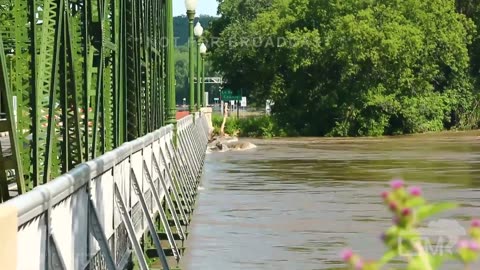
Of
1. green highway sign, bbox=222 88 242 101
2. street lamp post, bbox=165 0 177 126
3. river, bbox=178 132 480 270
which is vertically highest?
street lamp post, bbox=165 0 177 126

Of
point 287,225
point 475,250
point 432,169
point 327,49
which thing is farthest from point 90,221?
point 327,49

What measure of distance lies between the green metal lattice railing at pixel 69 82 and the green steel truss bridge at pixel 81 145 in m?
0.02

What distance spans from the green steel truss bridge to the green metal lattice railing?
2cm

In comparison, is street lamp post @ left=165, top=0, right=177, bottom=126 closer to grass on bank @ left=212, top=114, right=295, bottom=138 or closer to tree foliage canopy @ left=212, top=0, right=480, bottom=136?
Result: tree foliage canopy @ left=212, top=0, right=480, bottom=136

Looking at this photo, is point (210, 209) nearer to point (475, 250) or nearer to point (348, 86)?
point (475, 250)

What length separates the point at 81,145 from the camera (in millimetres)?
10164

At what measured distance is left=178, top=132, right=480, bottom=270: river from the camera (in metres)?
15.5

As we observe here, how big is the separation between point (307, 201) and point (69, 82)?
46.9 feet

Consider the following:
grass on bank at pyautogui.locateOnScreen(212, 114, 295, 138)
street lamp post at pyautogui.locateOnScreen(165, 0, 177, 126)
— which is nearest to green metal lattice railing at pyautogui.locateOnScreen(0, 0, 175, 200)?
street lamp post at pyautogui.locateOnScreen(165, 0, 177, 126)

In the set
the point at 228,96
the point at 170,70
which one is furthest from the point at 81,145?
the point at 228,96

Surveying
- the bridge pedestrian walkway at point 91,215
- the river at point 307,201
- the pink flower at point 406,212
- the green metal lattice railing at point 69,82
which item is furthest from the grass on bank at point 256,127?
the pink flower at point 406,212

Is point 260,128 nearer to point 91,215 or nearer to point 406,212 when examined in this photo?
point 91,215

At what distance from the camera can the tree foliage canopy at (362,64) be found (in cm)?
7044

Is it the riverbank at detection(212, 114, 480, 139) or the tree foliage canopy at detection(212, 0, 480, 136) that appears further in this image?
the riverbank at detection(212, 114, 480, 139)
